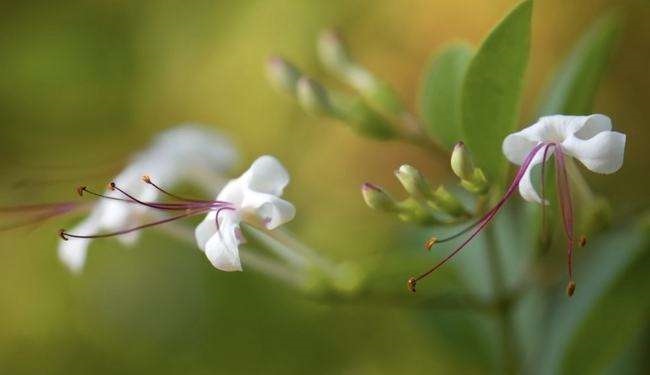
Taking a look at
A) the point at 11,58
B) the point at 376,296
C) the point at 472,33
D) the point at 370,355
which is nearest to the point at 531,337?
the point at 376,296

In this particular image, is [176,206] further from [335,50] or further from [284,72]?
[335,50]

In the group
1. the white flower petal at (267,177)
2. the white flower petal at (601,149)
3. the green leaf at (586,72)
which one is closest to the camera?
the white flower petal at (601,149)

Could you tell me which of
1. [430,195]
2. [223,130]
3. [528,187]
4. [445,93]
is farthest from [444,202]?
[223,130]

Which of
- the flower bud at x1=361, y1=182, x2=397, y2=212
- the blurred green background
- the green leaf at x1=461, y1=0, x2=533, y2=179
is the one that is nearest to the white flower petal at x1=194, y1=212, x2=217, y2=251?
the flower bud at x1=361, y1=182, x2=397, y2=212

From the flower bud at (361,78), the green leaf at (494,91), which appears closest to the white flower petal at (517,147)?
the green leaf at (494,91)

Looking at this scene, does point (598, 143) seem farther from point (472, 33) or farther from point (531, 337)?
point (472, 33)

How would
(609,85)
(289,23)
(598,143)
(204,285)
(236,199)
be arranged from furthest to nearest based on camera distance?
(289,23), (609,85), (204,285), (236,199), (598,143)

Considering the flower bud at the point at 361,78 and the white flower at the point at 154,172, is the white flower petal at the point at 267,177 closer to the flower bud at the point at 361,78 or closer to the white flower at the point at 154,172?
the white flower at the point at 154,172
